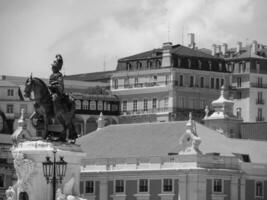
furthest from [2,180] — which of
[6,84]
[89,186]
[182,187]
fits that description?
[6,84]

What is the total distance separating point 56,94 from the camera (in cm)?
6212

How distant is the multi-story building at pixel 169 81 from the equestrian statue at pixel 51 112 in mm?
121324

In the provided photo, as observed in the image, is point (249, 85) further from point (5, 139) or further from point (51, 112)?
point (51, 112)

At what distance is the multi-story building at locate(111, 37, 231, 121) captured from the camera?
186750mm

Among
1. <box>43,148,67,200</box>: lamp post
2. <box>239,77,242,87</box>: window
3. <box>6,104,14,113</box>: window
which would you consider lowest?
<box>43,148,67,200</box>: lamp post

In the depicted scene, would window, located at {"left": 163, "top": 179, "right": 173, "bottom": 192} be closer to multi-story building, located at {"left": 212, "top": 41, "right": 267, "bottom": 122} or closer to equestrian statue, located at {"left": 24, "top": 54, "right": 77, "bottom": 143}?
equestrian statue, located at {"left": 24, "top": 54, "right": 77, "bottom": 143}

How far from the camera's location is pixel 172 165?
Answer: 116m

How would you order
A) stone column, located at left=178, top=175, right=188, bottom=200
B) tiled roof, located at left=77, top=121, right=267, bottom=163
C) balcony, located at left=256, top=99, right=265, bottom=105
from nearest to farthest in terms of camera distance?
1. stone column, located at left=178, top=175, right=188, bottom=200
2. tiled roof, located at left=77, top=121, right=267, bottom=163
3. balcony, located at left=256, top=99, right=265, bottom=105

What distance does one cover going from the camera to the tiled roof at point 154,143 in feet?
392

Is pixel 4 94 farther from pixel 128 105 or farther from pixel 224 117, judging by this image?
pixel 224 117

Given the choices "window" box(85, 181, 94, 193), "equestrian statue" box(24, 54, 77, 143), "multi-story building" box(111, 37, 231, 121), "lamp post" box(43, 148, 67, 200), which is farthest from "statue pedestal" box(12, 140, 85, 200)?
"multi-story building" box(111, 37, 231, 121)

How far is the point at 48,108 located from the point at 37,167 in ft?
7.89

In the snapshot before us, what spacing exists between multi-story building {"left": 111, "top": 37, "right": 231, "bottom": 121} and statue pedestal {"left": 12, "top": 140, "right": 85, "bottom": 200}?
12186cm

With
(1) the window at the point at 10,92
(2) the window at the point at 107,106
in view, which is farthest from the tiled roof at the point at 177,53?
(1) the window at the point at 10,92
